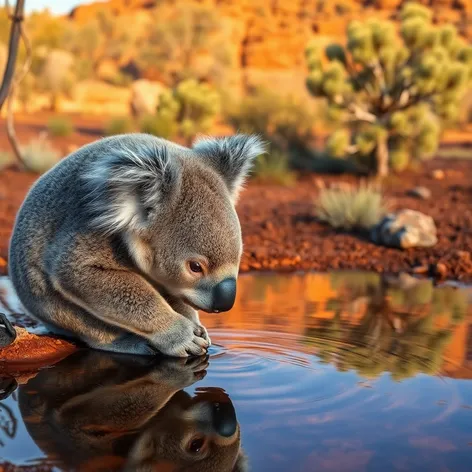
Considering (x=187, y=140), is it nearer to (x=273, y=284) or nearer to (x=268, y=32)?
(x=273, y=284)

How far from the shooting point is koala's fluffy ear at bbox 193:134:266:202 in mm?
4809

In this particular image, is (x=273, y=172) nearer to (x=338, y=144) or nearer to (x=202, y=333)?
(x=338, y=144)

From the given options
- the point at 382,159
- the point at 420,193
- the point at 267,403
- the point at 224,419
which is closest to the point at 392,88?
the point at 382,159

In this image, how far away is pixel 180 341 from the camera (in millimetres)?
4582

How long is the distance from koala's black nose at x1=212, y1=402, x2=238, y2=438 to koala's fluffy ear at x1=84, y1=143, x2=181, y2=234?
3.51 ft

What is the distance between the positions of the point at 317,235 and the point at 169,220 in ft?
20.5

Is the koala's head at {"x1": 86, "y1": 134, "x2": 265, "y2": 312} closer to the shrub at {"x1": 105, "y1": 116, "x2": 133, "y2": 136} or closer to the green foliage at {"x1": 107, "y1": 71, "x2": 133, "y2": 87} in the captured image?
the shrub at {"x1": 105, "y1": 116, "x2": 133, "y2": 136}

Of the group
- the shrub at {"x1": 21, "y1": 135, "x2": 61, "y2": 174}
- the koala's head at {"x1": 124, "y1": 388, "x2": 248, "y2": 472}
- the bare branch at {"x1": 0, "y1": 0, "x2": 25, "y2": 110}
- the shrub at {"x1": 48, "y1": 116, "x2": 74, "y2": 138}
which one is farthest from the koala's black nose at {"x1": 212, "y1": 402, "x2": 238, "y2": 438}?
the shrub at {"x1": 48, "y1": 116, "x2": 74, "y2": 138}

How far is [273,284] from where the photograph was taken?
7.61 m

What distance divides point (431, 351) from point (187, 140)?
56.9 ft

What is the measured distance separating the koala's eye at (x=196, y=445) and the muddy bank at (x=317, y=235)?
4794 millimetres

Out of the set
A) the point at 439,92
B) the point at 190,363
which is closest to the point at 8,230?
the point at 190,363

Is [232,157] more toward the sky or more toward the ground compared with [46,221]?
more toward the sky

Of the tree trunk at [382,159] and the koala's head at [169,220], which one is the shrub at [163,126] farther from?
the koala's head at [169,220]
